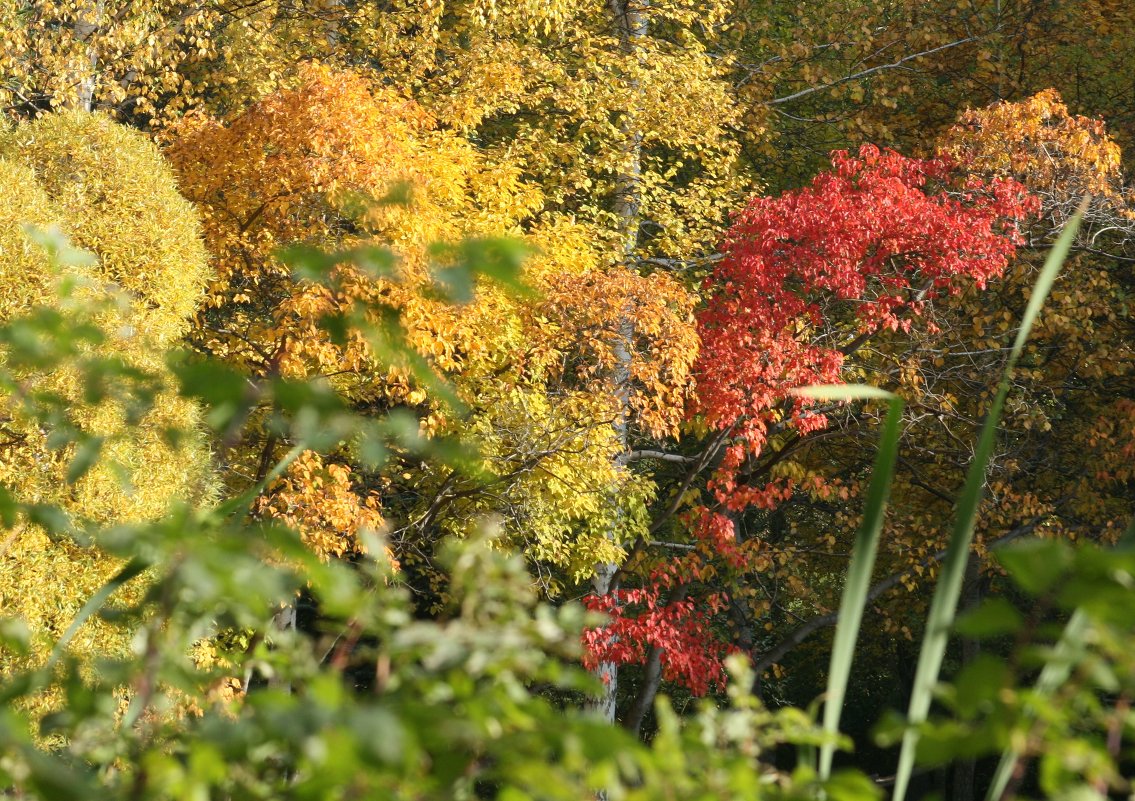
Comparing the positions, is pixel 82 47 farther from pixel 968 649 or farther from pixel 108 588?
pixel 968 649

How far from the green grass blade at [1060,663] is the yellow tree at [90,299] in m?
4.86

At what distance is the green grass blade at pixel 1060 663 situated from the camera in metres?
1.01

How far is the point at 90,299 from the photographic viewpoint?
6309 millimetres

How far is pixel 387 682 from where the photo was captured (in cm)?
111

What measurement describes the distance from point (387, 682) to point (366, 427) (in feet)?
0.86

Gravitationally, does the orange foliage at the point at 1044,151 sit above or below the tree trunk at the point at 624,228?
above

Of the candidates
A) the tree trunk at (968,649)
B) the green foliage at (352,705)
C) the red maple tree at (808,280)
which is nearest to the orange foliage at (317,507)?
the red maple tree at (808,280)

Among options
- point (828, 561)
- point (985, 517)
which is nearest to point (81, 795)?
point (985, 517)

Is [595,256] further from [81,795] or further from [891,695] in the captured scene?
[81,795]

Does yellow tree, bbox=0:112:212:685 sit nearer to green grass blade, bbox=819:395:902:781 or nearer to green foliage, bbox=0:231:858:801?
green foliage, bbox=0:231:858:801

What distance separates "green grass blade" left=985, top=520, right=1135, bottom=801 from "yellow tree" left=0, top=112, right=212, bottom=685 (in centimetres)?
486

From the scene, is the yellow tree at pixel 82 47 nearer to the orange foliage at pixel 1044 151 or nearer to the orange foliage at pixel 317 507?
the orange foliage at pixel 317 507

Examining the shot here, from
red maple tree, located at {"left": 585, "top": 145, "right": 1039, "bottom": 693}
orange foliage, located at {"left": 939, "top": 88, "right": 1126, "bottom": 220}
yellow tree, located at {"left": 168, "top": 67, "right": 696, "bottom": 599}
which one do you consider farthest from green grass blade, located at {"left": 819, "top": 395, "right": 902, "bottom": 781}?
orange foliage, located at {"left": 939, "top": 88, "right": 1126, "bottom": 220}

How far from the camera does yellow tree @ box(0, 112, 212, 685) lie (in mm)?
6305
